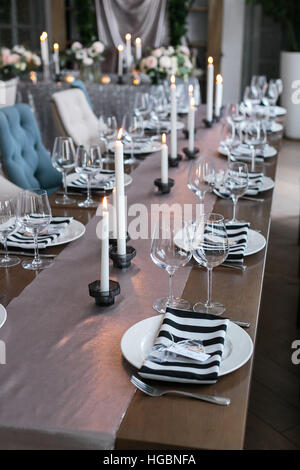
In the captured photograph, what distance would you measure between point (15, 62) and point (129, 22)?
2683 mm

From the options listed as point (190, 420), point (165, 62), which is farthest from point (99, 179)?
point (165, 62)

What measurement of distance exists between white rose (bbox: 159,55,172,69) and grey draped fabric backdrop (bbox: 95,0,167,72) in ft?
8.75

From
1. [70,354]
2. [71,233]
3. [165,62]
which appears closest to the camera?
[70,354]

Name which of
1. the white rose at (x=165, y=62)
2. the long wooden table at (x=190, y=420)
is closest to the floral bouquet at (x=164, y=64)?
the white rose at (x=165, y=62)

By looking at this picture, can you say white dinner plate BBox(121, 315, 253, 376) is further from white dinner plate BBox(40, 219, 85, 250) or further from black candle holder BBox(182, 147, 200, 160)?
black candle holder BBox(182, 147, 200, 160)

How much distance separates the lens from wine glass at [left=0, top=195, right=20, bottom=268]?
150 cm

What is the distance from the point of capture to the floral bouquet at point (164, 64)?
15.0 ft

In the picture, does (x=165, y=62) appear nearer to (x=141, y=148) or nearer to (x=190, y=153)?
(x=141, y=148)

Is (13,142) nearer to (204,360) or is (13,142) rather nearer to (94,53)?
(204,360)

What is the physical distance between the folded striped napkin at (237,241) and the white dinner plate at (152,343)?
14.3 inches

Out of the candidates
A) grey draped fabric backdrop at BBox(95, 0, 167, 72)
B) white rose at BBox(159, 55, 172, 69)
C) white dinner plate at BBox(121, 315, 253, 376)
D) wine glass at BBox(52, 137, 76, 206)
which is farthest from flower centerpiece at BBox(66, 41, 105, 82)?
white dinner plate at BBox(121, 315, 253, 376)

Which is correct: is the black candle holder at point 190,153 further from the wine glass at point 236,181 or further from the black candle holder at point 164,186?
the wine glass at point 236,181

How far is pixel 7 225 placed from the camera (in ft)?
4.91
